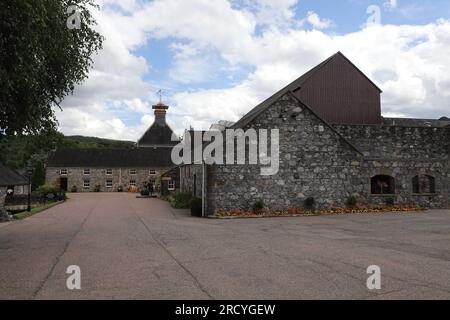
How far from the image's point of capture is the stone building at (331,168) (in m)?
20.3

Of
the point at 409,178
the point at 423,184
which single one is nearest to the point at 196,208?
the point at 409,178

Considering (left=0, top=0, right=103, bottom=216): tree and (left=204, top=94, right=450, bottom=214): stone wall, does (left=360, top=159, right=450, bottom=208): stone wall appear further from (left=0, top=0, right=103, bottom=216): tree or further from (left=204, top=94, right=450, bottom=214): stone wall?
(left=0, top=0, right=103, bottom=216): tree

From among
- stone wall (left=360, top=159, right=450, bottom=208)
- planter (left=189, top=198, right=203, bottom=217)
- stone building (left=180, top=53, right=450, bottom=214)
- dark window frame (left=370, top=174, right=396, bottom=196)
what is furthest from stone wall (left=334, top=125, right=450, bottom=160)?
planter (left=189, top=198, right=203, bottom=217)

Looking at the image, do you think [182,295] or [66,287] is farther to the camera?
[66,287]

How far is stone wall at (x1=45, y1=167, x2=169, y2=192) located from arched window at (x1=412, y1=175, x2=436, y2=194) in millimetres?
Result: 41692

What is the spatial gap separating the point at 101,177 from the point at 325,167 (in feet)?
143

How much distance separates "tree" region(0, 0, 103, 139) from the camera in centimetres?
834

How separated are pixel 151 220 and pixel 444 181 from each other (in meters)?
16.1

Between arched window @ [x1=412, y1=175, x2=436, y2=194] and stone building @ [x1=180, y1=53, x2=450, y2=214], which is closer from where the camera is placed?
stone building @ [x1=180, y1=53, x2=450, y2=214]

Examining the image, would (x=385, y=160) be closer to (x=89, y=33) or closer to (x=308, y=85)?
(x=308, y=85)

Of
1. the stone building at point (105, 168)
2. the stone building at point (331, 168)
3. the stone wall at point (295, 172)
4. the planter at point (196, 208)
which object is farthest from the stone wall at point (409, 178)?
the stone building at point (105, 168)

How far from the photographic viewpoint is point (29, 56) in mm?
8672
